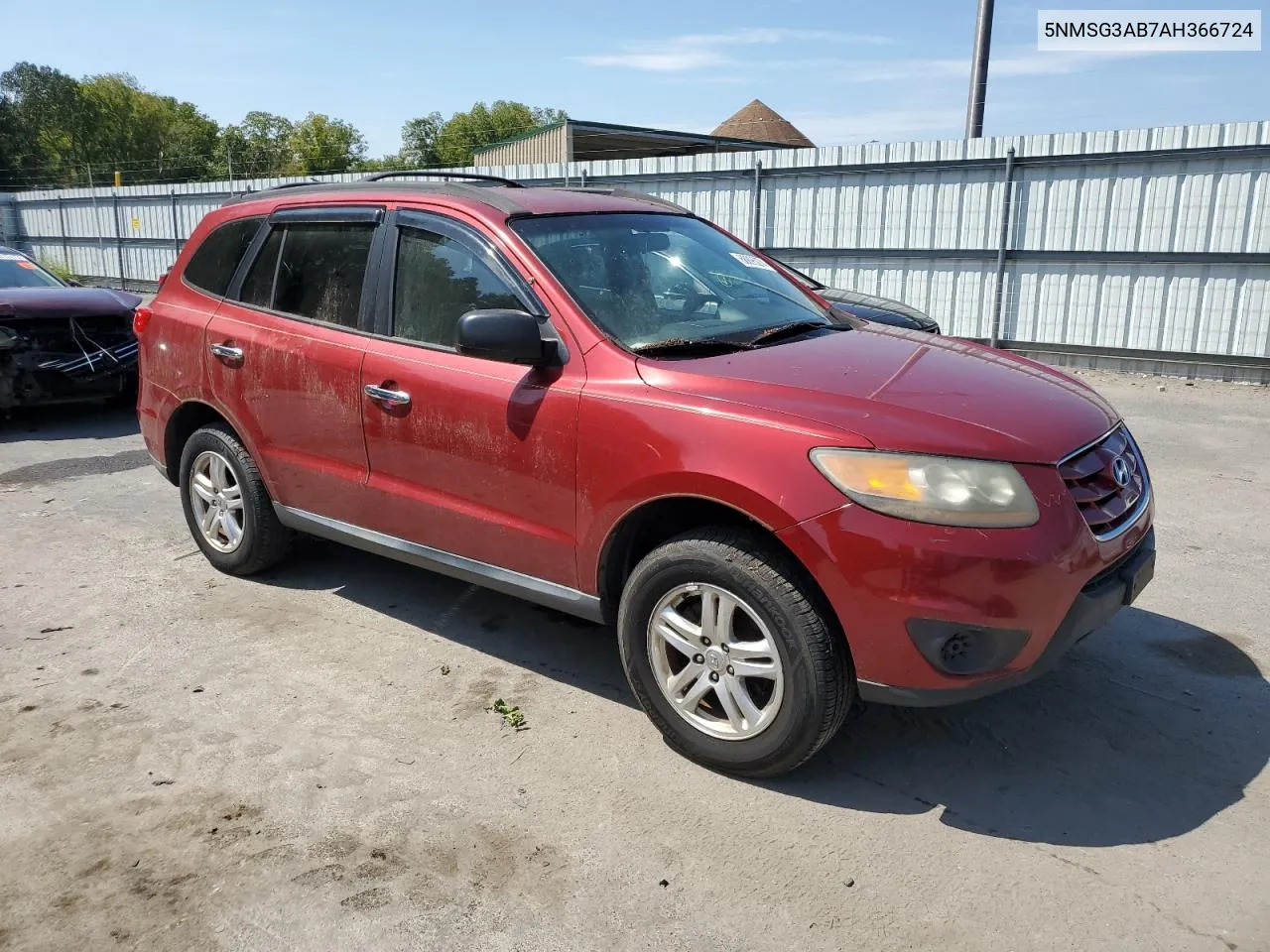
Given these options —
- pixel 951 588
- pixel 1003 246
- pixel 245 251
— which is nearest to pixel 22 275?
pixel 245 251

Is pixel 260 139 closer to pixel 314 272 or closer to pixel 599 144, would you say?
pixel 599 144

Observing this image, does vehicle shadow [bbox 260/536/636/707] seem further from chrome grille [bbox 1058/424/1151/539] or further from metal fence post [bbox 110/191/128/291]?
metal fence post [bbox 110/191/128/291]

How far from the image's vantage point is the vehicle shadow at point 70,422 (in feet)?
28.1

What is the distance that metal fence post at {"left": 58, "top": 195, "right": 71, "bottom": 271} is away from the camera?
82.7 feet

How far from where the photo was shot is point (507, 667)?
4.03m

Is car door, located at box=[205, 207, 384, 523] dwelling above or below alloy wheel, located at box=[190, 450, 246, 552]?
above

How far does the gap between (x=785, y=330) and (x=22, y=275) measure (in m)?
8.17

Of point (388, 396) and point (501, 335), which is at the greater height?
point (501, 335)

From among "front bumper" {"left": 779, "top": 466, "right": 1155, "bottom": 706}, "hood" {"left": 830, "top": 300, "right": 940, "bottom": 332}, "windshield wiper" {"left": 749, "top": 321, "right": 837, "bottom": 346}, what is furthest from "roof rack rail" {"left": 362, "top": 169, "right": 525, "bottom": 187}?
"hood" {"left": 830, "top": 300, "right": 940, "bottom": 332}

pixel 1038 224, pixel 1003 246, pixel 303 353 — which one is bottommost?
pixel 303 353

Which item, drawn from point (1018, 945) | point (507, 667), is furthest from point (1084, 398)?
point (507, 667)

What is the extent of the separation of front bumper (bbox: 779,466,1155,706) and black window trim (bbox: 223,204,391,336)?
7.12 ft

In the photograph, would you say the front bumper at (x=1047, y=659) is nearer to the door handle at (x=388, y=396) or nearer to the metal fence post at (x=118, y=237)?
Answer: the door handle at (x=388, y=396)

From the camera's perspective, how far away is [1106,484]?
308 cm
